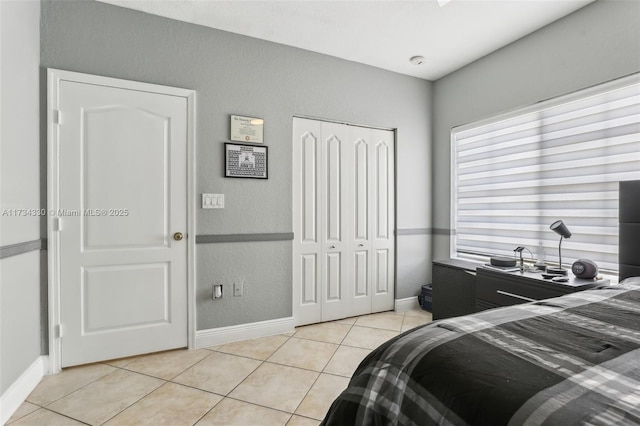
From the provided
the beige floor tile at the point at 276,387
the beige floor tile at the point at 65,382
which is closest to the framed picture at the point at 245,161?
the beige floor tile at the point at 276,387

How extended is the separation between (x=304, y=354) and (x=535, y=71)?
10.2ft

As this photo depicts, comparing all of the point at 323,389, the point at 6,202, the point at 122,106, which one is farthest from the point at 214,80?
the point at 323,389

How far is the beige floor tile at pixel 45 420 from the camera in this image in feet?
5.49

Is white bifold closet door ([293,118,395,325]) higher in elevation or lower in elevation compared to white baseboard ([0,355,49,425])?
higher

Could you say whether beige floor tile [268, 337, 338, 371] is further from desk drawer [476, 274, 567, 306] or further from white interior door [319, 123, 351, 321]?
desk drawer [476, 274, 567, 306]

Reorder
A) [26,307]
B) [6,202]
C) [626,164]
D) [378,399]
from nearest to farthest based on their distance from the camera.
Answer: [378,399] < [6,202] < [26,307] < [626,164]

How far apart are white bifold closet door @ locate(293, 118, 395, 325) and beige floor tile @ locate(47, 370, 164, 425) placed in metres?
1.41

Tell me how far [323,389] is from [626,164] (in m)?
2.60

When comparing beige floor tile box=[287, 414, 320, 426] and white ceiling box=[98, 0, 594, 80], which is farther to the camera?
white ceiling box=[98, 0, 594, 80]

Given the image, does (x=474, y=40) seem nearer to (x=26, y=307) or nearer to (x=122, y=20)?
(x=122, y=20)

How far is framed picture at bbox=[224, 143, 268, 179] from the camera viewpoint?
2732mm

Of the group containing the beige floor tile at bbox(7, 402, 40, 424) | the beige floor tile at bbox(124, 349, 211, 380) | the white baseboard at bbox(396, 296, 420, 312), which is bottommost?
the beige floor tile at bbox(124, 349, 211, 380)

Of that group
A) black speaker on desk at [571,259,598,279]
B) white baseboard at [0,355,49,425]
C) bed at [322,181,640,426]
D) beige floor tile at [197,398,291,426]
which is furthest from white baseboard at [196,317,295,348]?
black speaker on desk at [571,259,598,279]

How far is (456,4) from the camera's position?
236cm
